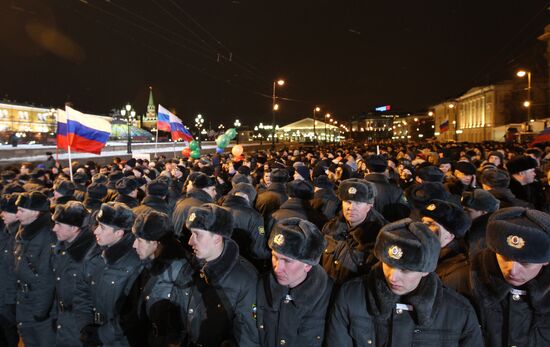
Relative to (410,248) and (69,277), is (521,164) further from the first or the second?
(69,277)

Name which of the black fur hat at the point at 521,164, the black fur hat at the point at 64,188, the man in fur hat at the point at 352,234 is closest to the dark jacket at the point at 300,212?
the man in fur hat at the point at 352,234

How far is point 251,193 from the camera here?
6.70 m

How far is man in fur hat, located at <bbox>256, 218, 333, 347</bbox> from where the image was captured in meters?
3.03

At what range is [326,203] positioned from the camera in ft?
21.6

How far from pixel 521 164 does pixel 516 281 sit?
5.07 meters

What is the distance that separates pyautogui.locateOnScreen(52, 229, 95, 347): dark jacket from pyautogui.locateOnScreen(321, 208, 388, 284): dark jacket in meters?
2.30

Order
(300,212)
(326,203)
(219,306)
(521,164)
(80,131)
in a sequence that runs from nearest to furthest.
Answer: (219,306)
(300,212)
(326,203)
(521,164)
(80,131)

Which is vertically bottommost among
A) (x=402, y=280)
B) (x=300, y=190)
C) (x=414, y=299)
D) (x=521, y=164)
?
(x=414, y=299)

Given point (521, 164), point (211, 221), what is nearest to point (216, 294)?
point (211, 221)

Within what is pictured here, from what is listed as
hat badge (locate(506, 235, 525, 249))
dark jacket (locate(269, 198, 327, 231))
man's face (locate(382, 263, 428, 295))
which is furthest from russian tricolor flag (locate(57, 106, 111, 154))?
hat badge (locate(506, 235, 525, 249))

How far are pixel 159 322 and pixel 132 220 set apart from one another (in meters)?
1.05

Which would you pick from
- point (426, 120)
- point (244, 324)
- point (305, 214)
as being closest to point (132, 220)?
point (244, 324)

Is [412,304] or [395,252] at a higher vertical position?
[395,252]

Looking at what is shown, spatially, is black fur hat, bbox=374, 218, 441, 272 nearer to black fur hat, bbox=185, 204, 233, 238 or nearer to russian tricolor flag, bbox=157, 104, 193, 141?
black fur hat, bbox=185, 204, 233, 238
